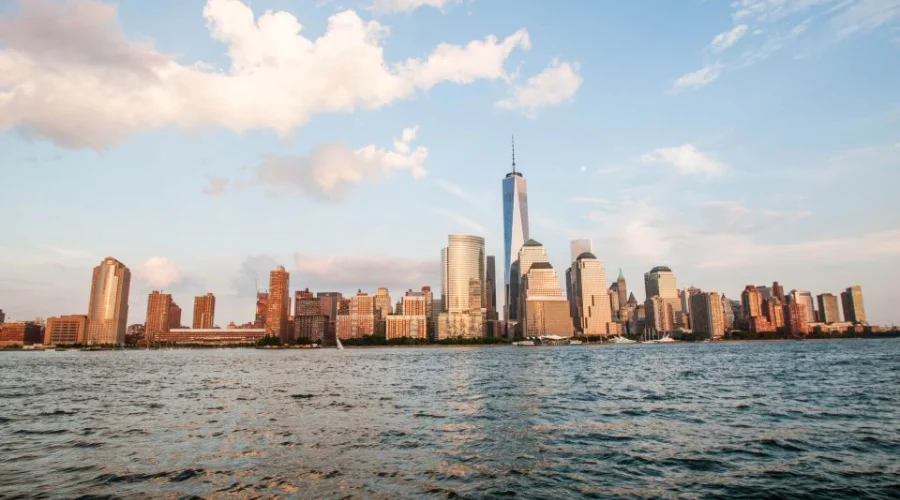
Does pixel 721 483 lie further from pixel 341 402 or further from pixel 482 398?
pixel 341 402

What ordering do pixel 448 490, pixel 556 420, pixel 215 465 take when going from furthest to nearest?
pixel 556 420 → pixel 215 465 → pixel 448 490

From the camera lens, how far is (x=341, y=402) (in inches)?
1997

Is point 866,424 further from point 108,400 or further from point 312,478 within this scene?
point 108,400

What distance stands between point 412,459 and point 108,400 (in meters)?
45.2

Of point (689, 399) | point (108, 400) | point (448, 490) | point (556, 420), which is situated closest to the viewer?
point (448, 490)

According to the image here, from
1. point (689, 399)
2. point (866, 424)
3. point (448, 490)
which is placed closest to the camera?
point (448, 490)

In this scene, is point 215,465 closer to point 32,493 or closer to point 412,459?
point 32,493

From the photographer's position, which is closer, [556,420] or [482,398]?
[556,420]

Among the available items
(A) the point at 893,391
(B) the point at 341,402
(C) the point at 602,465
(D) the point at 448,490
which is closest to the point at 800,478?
(C) the point at 602,465

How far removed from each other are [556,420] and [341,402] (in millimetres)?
21712

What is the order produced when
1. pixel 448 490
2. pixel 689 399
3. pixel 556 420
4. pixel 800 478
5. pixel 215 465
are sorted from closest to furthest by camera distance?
pixel 448 490 → pixel 800 478 → pixel 215 465 → pixel 556 420 → pixel 689 399

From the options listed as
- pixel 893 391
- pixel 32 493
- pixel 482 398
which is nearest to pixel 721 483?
pixel 32 493

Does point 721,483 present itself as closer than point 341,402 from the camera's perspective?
Yes

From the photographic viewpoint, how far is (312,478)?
23.5 meters
